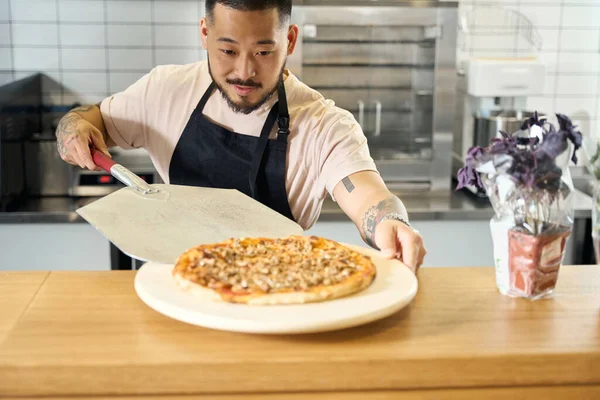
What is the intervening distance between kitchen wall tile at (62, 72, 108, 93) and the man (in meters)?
1.22

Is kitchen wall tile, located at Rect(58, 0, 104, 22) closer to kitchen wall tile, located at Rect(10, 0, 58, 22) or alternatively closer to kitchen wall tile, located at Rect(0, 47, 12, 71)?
kitchen wall tile, located at Rect(10, 0, 58, 22)

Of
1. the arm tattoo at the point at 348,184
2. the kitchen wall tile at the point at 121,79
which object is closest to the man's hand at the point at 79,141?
the arm tattoo at the point at 348,184

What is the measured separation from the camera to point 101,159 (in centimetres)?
185

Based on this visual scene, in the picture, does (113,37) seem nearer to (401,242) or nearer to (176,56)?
(176,56)

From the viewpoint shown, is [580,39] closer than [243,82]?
No

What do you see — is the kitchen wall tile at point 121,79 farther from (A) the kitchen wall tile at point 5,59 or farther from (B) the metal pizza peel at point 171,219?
(B) the metal pizza peel at point 171,219

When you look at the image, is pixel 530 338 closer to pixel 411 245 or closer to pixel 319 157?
pixel 411 245

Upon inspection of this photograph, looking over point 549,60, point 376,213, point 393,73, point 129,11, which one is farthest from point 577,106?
point 376,213

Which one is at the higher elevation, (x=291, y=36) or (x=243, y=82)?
(x=291, y=36)

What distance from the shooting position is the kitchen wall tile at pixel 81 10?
10.7 ft

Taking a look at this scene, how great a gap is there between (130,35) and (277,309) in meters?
2.46

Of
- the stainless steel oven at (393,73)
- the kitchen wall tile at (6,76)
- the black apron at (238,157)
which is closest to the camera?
the black apron at (238,157)

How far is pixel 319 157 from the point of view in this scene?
2.02m

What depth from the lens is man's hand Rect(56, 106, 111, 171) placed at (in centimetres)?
187
